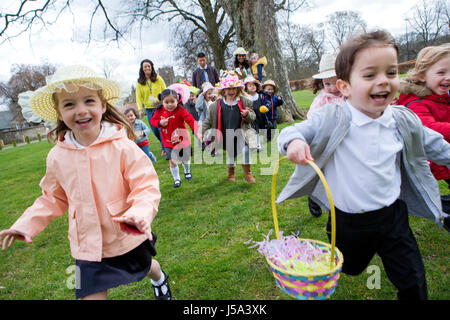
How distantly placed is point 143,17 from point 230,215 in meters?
19.6

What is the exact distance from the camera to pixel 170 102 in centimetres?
546

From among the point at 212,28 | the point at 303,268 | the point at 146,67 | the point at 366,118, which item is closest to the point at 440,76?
the point at 366,118

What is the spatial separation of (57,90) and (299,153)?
5.27 ft

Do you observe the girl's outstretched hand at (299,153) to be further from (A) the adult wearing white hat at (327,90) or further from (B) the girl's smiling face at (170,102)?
(B) the girl's smiling face at (170,102)

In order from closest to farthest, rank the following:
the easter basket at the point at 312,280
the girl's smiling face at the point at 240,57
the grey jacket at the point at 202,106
Answer: the easter basket at the point at 312,280
the grey jacket at the point at 202,106
the girl's smiling face at the point at 240,57

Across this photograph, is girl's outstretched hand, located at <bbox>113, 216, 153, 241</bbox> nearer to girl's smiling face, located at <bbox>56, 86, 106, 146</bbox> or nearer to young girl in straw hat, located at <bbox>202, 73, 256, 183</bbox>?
girl's smiling face, located at <bbox>56, 86, 106, 146</bbox>

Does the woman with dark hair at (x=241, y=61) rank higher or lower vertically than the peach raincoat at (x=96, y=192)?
higher

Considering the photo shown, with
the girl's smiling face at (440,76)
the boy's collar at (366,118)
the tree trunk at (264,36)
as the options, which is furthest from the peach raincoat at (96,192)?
the tree trunk at (264,36)

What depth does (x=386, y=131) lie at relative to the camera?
1.92m

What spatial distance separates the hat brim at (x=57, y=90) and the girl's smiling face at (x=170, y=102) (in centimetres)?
301

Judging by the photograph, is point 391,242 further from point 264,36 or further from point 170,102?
point 264,36

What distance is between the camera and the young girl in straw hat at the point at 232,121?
526 centimetres

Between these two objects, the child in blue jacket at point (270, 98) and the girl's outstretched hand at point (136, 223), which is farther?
the child in blue jacket at point (270, 98)

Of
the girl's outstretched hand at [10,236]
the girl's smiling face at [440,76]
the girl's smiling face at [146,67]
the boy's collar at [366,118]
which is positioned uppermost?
the girl's smiling face at [146,67]
